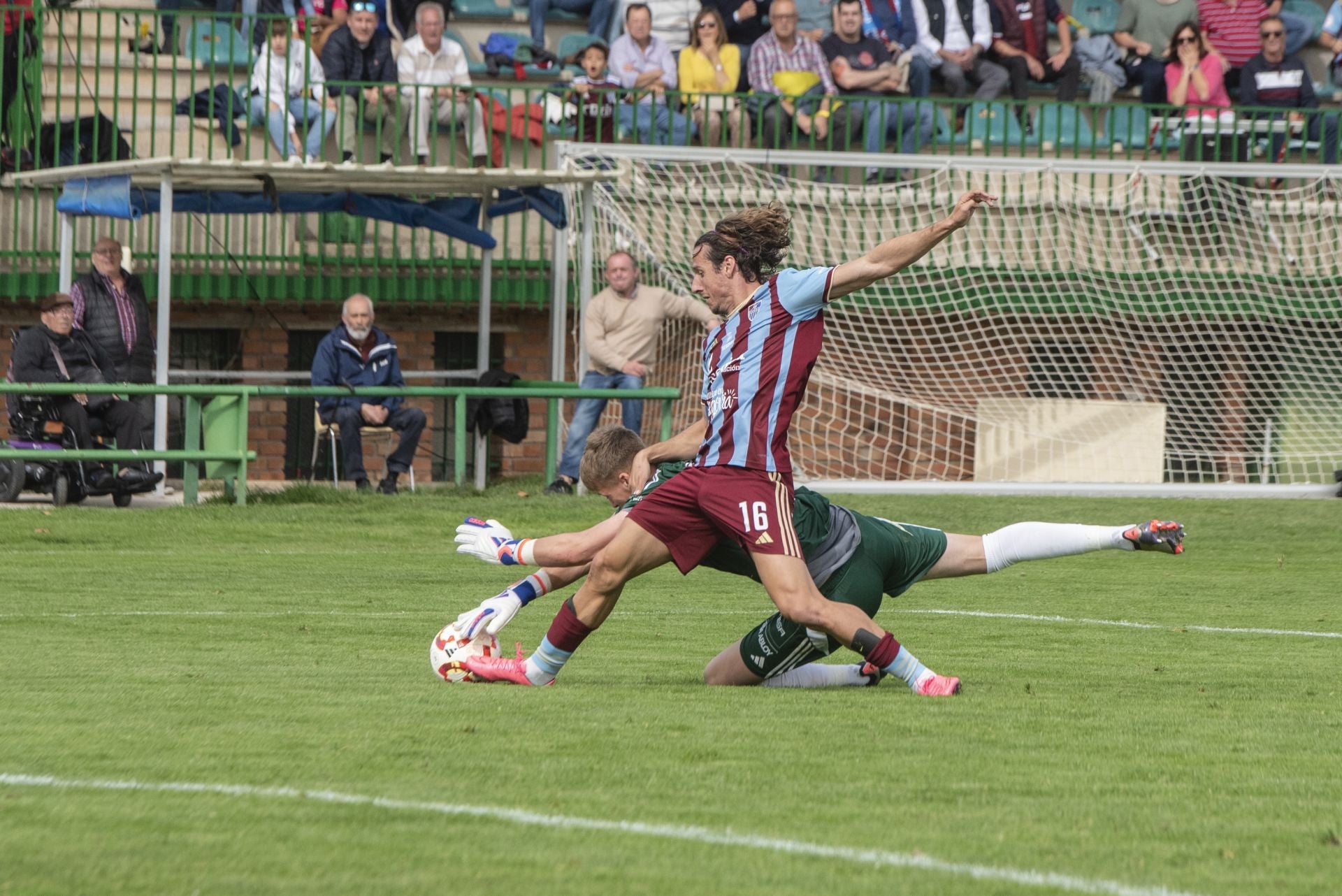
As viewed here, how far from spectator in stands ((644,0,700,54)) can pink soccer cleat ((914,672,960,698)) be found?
14.7 metres

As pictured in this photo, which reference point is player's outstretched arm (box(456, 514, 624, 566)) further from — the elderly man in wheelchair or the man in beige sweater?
the man in beige sweater

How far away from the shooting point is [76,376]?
14.9 m

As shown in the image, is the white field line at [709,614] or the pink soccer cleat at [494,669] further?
the white field line at [709,614]

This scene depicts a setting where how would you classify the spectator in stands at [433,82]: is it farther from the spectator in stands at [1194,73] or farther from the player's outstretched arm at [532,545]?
the player's outstretched arm at [532,545]

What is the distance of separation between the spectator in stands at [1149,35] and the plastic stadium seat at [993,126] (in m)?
1.78

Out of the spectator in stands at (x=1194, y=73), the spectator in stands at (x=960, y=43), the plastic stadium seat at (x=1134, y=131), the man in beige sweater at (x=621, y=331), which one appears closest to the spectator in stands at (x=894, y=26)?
the spectator in stands at (x=960, y=43)

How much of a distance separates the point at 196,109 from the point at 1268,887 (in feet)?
51.7

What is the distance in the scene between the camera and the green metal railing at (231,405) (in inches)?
557

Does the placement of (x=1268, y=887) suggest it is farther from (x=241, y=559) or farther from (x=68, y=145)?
(x=68, y=145)

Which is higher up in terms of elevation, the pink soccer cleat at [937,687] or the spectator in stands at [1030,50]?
the spectator in stands at [1030,50]

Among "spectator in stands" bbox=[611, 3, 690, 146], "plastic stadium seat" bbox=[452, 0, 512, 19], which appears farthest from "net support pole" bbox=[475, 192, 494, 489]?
"plastic stadium seat" bbox=[452, 0, 512, 19]

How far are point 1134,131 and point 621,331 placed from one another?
726 centimetres

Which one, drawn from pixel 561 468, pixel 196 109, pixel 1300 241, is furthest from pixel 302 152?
pixel 1300 241

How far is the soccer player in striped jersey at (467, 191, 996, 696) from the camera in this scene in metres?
6.36
